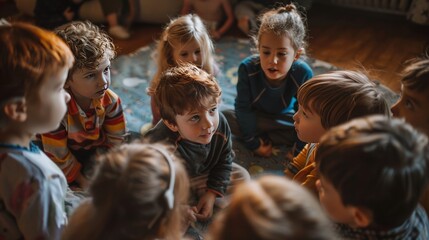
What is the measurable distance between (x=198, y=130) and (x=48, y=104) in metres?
0.49

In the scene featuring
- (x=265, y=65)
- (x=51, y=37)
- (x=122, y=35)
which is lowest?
(x=122, y=35)

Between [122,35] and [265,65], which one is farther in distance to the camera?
[122,35]

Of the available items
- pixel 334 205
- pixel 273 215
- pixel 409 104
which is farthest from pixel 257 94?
pixel 273 215

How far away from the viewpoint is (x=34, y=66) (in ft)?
2.84

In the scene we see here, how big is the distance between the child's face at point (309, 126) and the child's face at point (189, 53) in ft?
1.92

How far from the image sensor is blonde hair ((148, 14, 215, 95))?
5.47 feet

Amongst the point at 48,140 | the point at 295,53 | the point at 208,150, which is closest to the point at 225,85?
the point at 295,53

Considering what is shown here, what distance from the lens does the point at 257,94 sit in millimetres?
1740

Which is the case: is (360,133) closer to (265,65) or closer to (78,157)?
(265,65)

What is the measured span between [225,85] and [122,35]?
0.90 metres

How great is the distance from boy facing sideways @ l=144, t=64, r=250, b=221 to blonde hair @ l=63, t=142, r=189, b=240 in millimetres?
425

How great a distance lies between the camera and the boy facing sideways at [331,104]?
1.12m

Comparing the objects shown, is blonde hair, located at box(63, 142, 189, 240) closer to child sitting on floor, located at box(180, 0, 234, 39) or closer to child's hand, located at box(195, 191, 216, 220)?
child's hand, located at box(195, 191, 216, 220)

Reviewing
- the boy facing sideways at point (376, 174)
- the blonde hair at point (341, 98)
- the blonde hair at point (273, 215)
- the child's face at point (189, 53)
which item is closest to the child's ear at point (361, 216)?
the boy facing sideways at point (376, 174)
